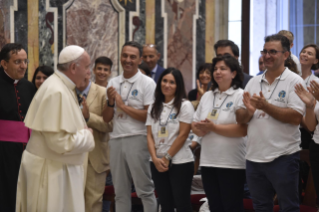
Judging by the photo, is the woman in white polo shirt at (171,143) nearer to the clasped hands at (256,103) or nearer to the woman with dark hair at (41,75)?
the clasped hands at (256,103)

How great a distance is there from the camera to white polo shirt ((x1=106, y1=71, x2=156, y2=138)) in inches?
193

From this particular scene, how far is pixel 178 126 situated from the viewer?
15.1 feet

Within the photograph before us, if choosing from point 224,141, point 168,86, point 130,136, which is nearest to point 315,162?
point 224,141

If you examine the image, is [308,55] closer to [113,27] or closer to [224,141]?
[224,141]

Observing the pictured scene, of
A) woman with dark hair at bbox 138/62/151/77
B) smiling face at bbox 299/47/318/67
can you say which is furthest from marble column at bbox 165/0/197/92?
smiling face at bbox 299/47/318/67

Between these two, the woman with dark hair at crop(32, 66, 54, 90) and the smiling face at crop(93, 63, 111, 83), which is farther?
the smiling face at crop(93, 63, 111, 83)

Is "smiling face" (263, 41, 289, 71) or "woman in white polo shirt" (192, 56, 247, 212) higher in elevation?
"smiling face" (263, 41, 289, 71)

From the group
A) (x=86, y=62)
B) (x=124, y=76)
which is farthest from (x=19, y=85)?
(x=86, y=62)

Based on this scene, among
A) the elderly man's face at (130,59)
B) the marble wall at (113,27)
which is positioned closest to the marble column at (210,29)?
the marble wall at (113,27)

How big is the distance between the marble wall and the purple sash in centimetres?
216

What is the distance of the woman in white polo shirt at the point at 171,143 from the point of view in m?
4.46

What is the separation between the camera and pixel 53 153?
344cm

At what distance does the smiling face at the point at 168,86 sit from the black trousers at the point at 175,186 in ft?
2.44

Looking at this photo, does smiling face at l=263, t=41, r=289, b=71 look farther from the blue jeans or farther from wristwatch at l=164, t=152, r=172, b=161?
wristwatch at l=164, t=152, r=172, b=161
